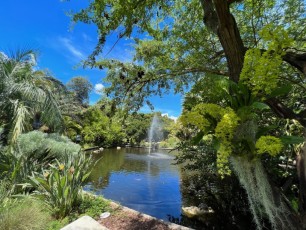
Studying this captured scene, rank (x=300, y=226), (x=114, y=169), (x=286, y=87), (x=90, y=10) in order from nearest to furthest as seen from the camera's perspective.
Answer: (x=286, y=87) < (x=300, y=226) < (x=90, y=10) < (x=114, y=169)

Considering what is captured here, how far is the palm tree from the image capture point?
5.55 m

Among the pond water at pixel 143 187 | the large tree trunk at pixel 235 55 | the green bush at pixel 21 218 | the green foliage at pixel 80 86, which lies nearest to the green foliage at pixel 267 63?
the large tree trunk at pixel 235 55

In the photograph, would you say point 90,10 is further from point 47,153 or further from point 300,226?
point 47,153

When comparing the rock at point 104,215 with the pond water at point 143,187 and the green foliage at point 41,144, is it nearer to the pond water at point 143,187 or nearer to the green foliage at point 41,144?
the pond water at point 143,187

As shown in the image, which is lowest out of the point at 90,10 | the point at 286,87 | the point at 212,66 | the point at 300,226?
the point at 300,226

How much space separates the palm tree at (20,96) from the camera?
18.2ft

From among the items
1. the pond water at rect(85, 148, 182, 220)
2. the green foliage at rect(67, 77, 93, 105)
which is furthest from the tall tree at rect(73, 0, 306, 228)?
the green foliage at rect(67, 77, 93, 105)

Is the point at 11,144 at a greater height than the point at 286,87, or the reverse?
the point at 286,87

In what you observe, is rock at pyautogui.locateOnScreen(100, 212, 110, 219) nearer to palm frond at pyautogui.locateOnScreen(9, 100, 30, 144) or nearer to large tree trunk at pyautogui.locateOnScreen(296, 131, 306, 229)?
palm frond at pyautogui.locateOnScreen(9, 100, 30, 144)

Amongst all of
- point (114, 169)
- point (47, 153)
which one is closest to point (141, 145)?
point (114, 169)

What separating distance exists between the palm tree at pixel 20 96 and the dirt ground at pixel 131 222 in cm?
283

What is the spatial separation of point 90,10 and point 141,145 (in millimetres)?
27178

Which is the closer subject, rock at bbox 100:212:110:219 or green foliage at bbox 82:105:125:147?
rock at bbox 100:212:110:219

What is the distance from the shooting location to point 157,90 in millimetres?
4238
